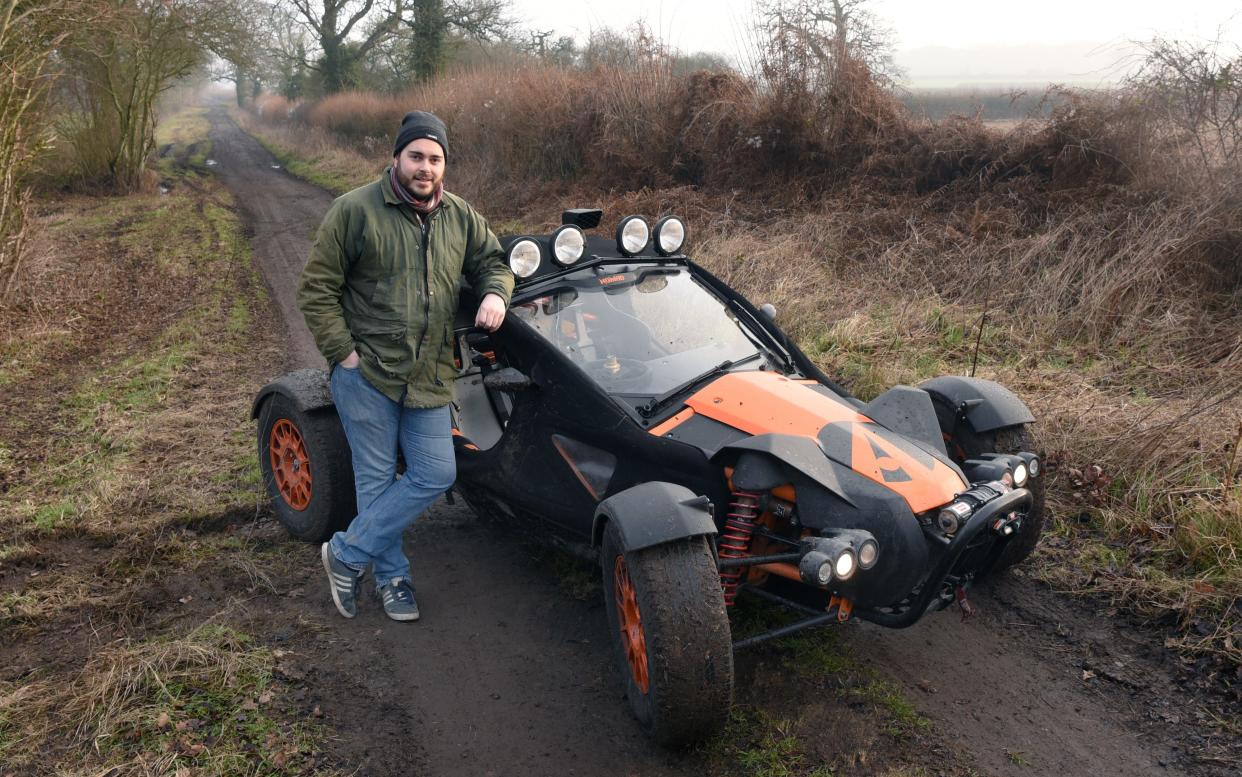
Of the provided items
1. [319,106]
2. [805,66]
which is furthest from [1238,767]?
[319,106]

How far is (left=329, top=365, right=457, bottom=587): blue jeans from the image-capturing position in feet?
13.5

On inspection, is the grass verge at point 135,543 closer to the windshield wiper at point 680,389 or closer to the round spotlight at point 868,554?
the windshield wiper at point 680,389

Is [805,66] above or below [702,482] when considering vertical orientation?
above

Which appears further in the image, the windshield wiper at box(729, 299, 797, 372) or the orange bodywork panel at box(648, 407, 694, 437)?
the windshield wiper at box(729, 299, 797, 372)

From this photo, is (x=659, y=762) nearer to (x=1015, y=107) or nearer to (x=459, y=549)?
(x=459, y=549)

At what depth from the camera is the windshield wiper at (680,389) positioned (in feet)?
13.1

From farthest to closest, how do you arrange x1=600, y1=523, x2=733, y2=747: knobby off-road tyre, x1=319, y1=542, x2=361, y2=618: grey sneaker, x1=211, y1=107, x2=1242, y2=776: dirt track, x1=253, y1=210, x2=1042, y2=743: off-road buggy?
x1=319, y1=542, x2=361, y2=618: grey sneaker < x1=211, y1=107, x2=1242, y2=776: dirt track < x1=253, y1=210, x2=1042, y2=743: off-road buggy < x1=600, y1=523, x2=733, y2=747: knobby off-road tyre

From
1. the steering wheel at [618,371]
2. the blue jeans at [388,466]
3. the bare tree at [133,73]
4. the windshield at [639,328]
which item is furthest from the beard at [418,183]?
the bare tree at [133,73]

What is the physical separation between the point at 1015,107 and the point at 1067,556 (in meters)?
7.59

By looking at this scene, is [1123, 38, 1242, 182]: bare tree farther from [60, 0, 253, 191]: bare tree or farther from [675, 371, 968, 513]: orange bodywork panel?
[60, 0, 253, 191]: bare tree

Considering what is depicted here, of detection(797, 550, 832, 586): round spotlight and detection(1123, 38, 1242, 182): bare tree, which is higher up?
detection(1123, 38, 1242, 182): bare tree

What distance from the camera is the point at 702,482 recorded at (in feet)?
12.1

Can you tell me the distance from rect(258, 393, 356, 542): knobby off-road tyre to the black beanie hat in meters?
1.67

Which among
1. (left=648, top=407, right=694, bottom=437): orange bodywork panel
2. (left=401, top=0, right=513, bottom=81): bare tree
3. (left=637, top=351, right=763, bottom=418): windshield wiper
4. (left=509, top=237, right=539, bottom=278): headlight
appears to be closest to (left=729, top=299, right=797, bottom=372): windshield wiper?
(left=637, top=351, right=763, bottom=418): windshield wiper
